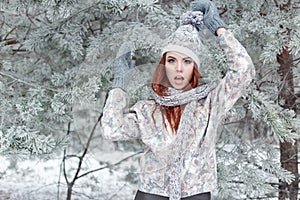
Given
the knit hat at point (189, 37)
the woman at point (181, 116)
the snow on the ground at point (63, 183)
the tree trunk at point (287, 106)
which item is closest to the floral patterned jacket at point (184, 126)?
the woman at point (181, 116)

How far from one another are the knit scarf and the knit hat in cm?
10

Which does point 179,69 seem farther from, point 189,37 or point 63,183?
point 63,183

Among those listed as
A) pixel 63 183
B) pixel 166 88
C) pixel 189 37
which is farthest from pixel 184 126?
pixel 63 183

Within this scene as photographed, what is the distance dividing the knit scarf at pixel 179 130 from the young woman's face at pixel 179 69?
0.03 metres

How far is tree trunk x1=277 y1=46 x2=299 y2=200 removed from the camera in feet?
7.59

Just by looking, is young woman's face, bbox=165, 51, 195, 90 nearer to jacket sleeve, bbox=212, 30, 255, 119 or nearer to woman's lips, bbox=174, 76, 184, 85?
woman's lips, bbox=174, 76, 184, 85

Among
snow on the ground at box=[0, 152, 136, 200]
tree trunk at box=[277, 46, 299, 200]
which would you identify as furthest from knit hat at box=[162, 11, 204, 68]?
snow on the ground at box=[0, 152, 136, 200]

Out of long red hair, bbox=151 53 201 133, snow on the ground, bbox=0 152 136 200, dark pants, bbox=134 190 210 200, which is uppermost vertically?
long red hair, bbox=151 53 201 133

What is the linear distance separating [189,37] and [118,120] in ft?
1.01

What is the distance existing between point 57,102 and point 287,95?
1055mm

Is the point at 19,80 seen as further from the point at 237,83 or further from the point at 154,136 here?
the point at 237,83

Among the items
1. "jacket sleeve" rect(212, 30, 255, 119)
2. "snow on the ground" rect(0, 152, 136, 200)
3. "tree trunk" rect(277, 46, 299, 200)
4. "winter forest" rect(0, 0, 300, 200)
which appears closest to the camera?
"jacket sleeve" rect(212, 30, 255, 119)

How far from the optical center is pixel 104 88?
2.16 metres

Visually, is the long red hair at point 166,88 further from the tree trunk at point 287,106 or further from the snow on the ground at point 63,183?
the snow on the ground at point 63,183
